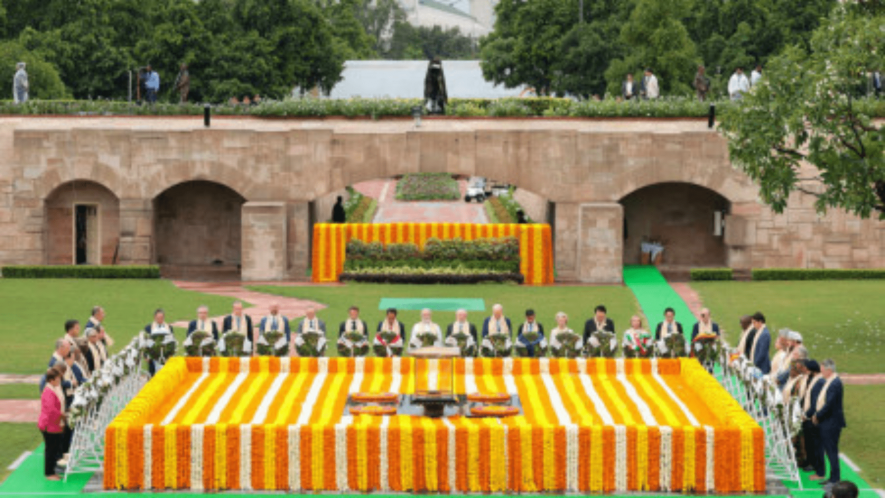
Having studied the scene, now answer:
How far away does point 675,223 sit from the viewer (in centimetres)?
4178

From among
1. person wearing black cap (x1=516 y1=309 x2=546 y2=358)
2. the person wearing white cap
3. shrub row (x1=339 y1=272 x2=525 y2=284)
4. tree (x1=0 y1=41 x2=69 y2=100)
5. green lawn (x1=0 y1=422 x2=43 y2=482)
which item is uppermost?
tree (x1=0 y1=41 x2=69 y2=100)

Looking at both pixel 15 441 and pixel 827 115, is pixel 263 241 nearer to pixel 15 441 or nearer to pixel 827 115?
pixel 827 115

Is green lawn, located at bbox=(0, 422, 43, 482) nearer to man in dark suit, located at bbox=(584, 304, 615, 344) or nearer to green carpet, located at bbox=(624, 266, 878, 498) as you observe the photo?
man in dark suit, located at bbox=(584, 304, 615, 344)

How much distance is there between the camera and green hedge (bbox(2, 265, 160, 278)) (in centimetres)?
3788

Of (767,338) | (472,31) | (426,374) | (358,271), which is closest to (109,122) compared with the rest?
(358,271)

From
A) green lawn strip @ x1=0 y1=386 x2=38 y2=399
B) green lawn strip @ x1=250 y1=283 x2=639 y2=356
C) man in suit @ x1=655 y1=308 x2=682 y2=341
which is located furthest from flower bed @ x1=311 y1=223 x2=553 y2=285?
green lawn strip @ x1=0 y1=386 x2=38 y2=399

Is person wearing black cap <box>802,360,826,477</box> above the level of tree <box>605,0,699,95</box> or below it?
below

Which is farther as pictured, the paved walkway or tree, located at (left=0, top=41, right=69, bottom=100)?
the paved walkway

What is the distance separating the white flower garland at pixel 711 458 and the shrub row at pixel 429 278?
19.9m

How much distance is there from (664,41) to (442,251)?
13.0m

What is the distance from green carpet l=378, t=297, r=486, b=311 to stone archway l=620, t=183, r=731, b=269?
9.12 m

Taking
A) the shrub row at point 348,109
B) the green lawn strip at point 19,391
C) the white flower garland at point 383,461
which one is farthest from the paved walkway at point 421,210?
the white flower garland at point 383,461

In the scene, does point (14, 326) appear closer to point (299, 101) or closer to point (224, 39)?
point (299, 101)

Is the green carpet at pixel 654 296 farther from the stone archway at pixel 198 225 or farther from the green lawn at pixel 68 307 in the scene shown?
the stone archway at pixel 198 225
